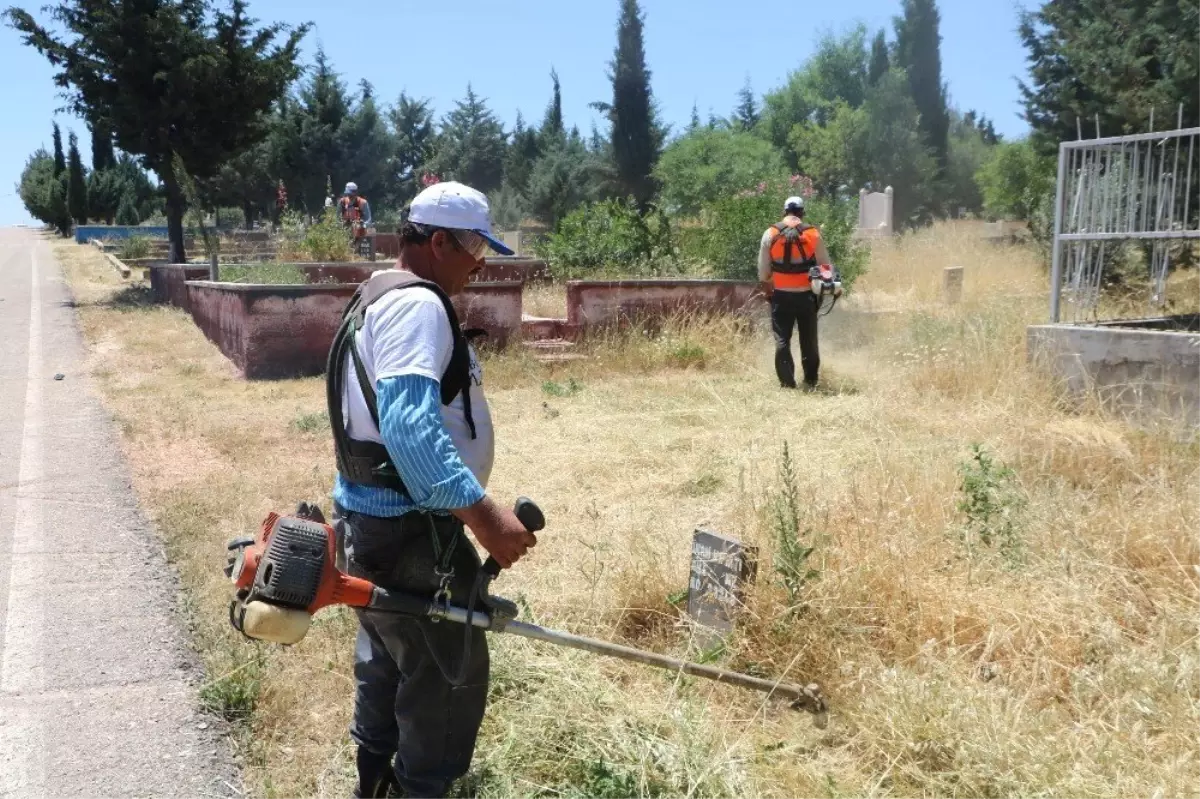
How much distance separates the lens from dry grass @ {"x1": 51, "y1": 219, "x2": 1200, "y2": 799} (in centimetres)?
292

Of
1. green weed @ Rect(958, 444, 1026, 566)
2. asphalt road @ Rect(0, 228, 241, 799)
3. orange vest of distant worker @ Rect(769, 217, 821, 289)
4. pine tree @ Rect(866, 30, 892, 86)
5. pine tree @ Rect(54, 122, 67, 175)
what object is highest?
pine tree @ Rect(866, 30, 892, 86)

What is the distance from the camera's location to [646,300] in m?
11.2

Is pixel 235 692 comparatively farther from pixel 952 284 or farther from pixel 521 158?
pixel 521 158

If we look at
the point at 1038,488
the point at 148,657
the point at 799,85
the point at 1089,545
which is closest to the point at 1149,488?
the point at 1038,488

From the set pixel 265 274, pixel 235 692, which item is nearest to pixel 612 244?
pixel 265 274

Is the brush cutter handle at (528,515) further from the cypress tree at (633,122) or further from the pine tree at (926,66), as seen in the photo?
the pine tree at (926,66)

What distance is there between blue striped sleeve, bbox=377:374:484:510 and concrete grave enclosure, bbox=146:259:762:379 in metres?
7.96

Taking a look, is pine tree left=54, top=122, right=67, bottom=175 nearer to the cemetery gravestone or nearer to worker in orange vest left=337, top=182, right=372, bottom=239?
the cemetery gravestone

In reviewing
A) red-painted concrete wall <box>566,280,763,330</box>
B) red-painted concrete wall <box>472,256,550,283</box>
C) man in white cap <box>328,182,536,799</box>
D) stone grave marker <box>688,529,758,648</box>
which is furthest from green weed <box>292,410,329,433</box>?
red-painted concrete wall <box>472,256,550,283</box>

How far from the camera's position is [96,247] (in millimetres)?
40500

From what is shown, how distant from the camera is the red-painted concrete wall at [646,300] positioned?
11094 millimetres

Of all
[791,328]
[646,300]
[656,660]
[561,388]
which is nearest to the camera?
[656,660]

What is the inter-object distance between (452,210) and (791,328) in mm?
6721

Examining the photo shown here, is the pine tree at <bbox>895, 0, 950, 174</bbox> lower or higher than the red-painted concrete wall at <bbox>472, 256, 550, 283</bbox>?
higher
